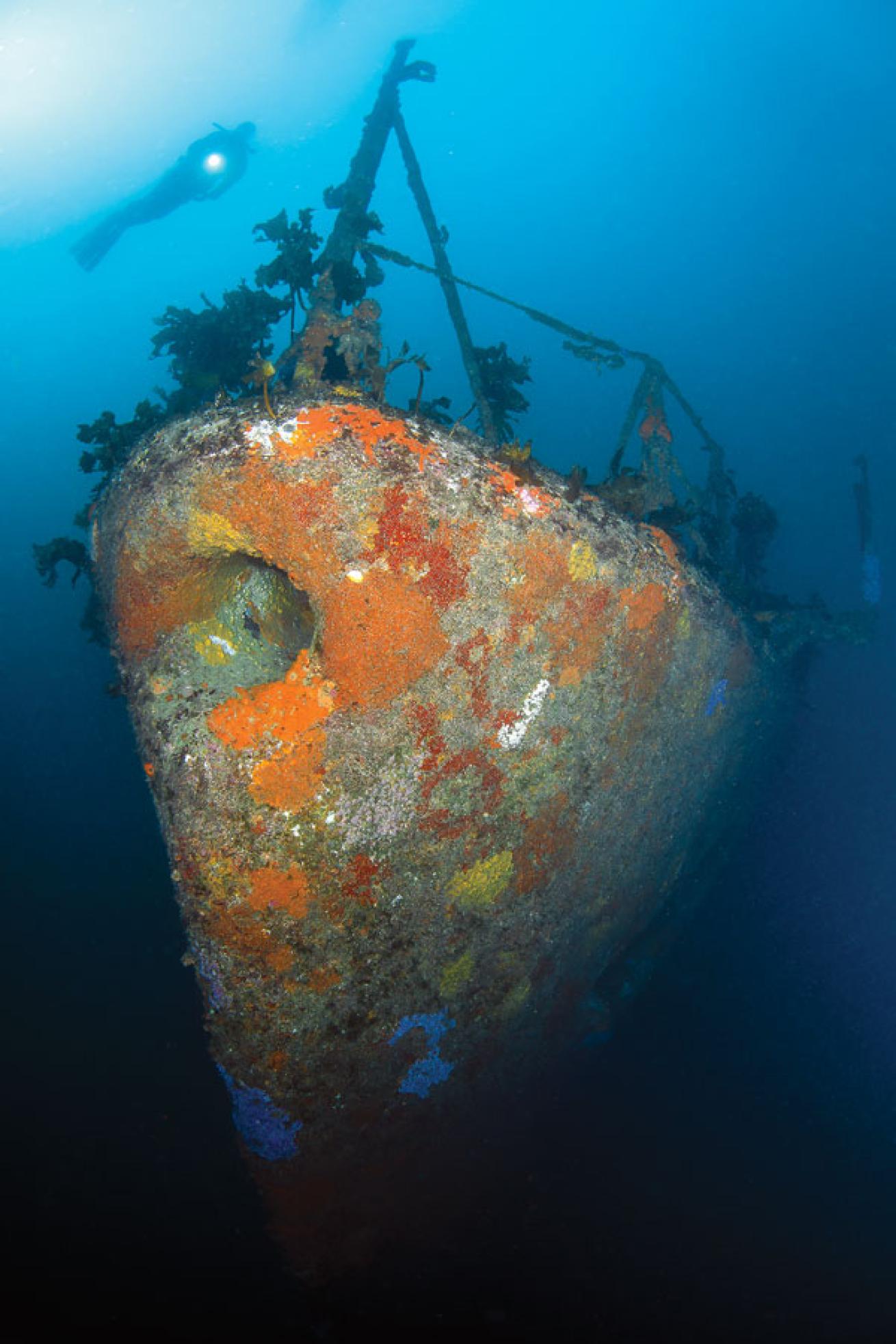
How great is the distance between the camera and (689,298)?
64.9 meters

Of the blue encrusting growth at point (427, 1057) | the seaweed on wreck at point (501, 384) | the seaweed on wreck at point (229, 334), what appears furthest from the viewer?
the seaweed on wreck at point (229, 334)

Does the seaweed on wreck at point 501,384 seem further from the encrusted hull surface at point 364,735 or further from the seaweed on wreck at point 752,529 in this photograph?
the seaweed on wreck at point 752,529

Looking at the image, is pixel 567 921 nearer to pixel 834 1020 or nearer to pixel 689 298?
pixel 834 1020

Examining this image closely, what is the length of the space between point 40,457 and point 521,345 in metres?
53.8

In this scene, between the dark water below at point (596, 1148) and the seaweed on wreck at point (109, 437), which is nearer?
the seaweed on wreck at point (109, 437)

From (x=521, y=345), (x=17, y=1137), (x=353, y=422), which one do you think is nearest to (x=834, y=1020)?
(x=353, y=422)

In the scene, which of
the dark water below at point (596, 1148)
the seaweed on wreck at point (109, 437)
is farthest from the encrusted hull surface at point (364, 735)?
the seaweed on wreck at point (109, 437)

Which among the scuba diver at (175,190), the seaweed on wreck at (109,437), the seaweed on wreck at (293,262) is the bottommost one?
the seaweed on wreck at (109,437)

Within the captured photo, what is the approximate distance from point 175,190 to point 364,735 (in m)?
24.6

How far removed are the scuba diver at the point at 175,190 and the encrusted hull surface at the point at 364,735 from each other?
22.0 metres

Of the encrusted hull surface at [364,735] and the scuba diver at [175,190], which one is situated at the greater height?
the scuba diver at [175,190]

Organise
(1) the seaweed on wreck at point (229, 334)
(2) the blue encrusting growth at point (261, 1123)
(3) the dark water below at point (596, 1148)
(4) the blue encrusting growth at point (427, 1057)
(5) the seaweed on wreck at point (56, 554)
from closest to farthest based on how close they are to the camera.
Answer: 1. (2) the blue encrusting growth at point (261, 1123)
2. (4) the blue encrusting growth at point (427, 1057)
3. (5) the seaweed on wreck at point (56, 554)
4. (3) the dark water below at point (596, 1148)
5. (1) the seaweed on wreck at point (229, 334)

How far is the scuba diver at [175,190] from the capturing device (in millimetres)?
18844

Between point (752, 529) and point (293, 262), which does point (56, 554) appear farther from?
point (752, 529)
